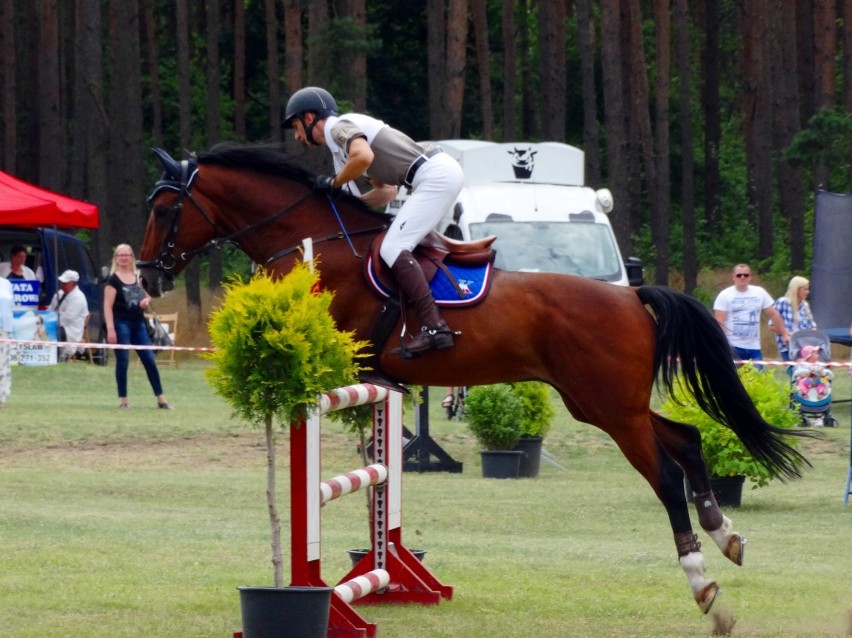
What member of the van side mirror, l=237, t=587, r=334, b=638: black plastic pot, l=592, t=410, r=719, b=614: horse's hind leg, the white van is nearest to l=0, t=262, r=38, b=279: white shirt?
the white van

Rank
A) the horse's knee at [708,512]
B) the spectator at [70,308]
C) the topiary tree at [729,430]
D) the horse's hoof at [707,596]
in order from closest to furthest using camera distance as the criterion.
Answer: the horse's hoof at [707,596]
the horse's knee at [708,512]
the topiary tree at [729,430]
the spectator at [70,308]

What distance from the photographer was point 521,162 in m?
20.1

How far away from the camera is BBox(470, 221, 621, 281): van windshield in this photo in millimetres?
18797

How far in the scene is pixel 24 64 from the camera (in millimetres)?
49656

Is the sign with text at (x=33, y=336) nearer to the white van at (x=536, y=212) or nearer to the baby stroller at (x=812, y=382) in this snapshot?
the white van at (x=536, y=212)

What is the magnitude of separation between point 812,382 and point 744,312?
42.9 inches

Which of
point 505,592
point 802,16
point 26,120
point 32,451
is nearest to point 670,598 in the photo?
point 505,592

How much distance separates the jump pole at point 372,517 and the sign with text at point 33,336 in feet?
50.9

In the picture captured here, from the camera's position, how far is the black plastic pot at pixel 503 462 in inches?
508

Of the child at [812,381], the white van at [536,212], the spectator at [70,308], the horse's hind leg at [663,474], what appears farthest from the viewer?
the spectator at [70,308]

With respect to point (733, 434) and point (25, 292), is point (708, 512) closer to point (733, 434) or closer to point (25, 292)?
point (733, 434)

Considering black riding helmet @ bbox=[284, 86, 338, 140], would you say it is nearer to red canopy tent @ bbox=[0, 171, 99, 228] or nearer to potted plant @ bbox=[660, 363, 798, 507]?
potted plant @ bbox=[660, 363, 798, 507]

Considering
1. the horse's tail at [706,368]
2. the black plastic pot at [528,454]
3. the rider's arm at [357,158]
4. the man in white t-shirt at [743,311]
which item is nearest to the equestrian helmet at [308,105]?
the rider's arm at [357,158]

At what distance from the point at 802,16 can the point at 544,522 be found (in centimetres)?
3440
